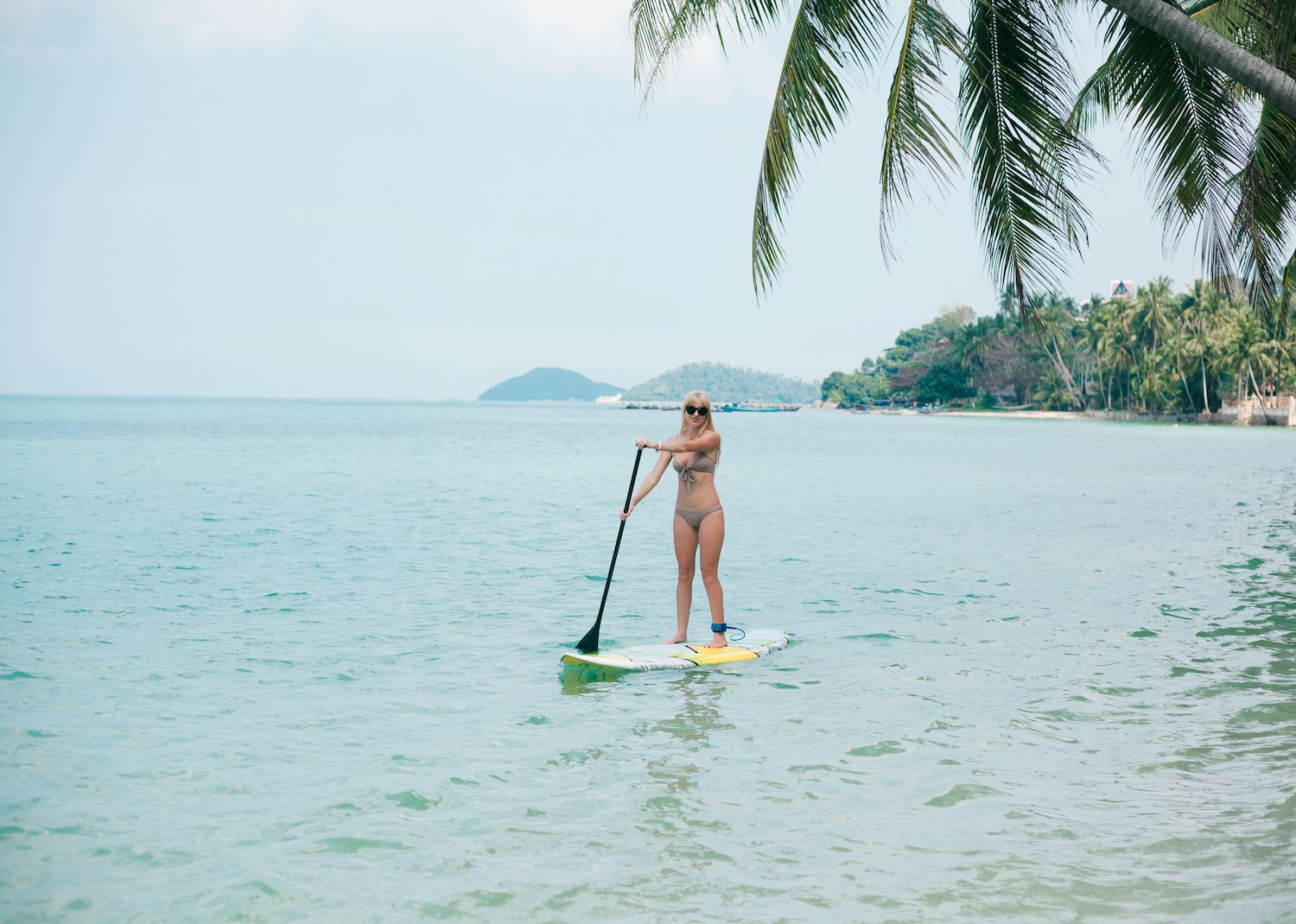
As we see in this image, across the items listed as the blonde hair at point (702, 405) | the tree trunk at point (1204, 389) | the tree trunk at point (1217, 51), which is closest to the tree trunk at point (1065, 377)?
the tree trunk at point (1204, 389)

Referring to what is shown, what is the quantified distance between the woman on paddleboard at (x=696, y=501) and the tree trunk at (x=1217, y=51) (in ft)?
12.9

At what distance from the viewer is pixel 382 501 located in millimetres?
25234

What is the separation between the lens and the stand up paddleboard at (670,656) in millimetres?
7953

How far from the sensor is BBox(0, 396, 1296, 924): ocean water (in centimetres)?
451

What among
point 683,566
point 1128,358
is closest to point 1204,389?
point 1128,358

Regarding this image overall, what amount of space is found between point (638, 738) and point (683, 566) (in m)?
2.07

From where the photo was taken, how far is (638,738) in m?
6.55

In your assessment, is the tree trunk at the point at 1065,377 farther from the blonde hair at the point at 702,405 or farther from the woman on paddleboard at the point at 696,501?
the blonde hair at the point at 702,405

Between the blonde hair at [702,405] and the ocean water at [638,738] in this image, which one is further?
the blonde hair at [702,405]

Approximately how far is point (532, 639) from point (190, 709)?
3106 millimetres

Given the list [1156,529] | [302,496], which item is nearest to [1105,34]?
[1156,529]

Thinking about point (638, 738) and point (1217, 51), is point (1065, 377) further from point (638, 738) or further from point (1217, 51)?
point (638, 738)

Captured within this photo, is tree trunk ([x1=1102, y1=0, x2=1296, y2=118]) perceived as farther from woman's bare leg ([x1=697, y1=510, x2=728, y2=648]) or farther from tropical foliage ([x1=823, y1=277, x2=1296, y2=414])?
tropical foliage ([x1=823, y1=277, x2=1296, y2=414])

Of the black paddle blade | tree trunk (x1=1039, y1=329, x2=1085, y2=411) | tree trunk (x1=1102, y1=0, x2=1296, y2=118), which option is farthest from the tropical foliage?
the black paddle blade
